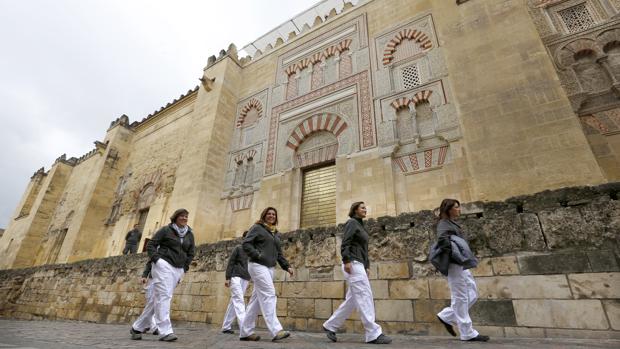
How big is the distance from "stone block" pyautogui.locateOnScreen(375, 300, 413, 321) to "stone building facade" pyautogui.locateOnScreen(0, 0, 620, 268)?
2.30m

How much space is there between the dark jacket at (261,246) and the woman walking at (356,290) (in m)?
0.71

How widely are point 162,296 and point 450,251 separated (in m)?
2.62

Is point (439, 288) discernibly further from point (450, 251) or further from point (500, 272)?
point (450, 251)

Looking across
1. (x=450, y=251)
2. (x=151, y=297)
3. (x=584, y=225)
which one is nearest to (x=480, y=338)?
(x=450, y=251)

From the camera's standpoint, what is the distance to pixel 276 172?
25.2ft

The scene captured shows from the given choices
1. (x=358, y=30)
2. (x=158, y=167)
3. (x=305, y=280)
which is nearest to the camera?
(x=305, y=280)

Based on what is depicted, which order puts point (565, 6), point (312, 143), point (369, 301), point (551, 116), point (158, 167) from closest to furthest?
1. point (369, 301)
2. point (551, 116)
3. point (565, 6)
4. point (312, 143)
5. point (158, 167)

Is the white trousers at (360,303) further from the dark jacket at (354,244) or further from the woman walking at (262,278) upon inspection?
the woman walking at (262,278)

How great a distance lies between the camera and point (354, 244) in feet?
8.38

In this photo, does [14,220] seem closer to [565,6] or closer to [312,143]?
[312,143]

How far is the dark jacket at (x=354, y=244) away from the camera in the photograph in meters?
2.49

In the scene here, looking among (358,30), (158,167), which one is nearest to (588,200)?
(358,30)

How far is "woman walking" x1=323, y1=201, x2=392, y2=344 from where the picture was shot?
7.48 feet

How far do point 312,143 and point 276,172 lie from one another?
4.15 feet
